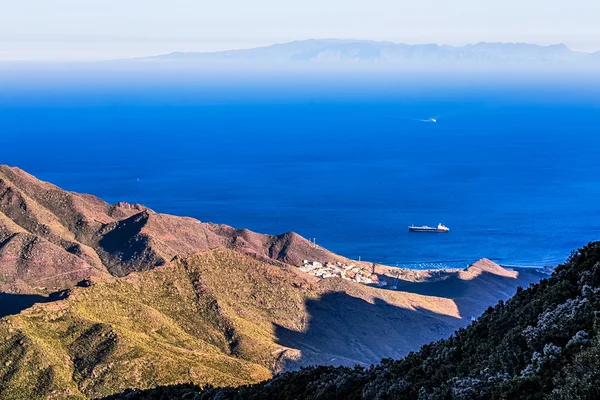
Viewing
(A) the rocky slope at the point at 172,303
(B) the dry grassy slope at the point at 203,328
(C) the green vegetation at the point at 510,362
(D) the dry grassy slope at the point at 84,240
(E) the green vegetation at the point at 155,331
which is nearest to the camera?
(C) the green vegetation at the point at 510,362

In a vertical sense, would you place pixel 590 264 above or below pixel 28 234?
above

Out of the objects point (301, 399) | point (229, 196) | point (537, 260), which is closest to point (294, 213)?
point (229, 196)

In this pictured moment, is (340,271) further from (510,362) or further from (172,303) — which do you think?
(510,362)

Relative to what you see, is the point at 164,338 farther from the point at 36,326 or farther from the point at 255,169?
the point at 255,169

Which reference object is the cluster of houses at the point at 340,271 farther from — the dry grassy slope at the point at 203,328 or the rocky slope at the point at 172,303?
the dry grassy slope at the point at 203,328

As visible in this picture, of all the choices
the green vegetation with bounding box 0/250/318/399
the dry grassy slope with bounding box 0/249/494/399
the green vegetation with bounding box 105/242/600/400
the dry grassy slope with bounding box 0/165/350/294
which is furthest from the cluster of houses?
the green vegetation with bounding box 105/242/600/400

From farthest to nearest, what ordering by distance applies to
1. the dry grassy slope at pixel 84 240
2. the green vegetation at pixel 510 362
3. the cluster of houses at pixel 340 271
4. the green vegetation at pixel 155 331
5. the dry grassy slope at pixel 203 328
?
1. the cluster of houses at pixel 340 271
2. the dry grassy slope at pixel 84 240
3. the dry grassy slope at pixel 203 328
4. the green vegetation at pixel 155 331
5. the green vegetation at pixel 510 362

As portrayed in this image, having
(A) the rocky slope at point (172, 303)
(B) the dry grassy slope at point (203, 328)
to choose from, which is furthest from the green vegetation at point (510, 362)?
(A) the rocky slope at point (172, 303)
